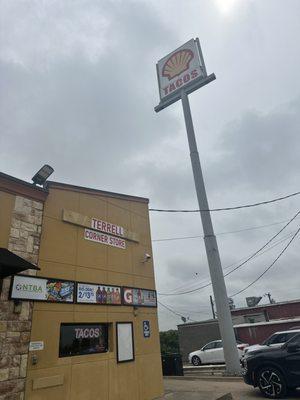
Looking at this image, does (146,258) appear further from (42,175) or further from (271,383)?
(271,383)

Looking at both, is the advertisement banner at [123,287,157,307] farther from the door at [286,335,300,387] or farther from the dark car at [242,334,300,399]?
the door at [286,335,300,387]

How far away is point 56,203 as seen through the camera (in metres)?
9.79

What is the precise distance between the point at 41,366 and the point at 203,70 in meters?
17.3

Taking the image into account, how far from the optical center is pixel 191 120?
17.4 m

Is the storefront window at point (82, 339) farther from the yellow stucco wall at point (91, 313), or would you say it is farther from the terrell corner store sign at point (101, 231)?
the terrell corner store sign at point (101, 231)

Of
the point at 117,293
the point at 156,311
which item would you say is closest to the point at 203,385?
the point at 156,311

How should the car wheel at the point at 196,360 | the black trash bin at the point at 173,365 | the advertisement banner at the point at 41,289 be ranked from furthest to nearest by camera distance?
the car wheel at the point at 196,360
the black trash bin at the point at 173,365
the advertisement banner at the point at 41,289

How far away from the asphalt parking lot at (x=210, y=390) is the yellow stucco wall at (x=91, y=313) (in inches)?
31.3

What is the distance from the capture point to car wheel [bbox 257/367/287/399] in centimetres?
887

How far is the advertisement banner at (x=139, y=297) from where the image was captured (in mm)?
10796

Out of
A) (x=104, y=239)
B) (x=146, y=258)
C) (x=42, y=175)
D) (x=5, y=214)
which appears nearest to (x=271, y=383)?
(x=146, y=258)

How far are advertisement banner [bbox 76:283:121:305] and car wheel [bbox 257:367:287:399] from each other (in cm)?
459

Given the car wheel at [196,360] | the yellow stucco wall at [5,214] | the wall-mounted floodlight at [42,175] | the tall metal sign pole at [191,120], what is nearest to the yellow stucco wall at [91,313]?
the wall-mounted floodlight at [42,175]

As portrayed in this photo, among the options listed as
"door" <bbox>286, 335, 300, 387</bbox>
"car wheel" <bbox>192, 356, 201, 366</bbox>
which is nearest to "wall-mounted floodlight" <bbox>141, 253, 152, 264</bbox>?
"door" <bbox>286, 335, 300, 387</bbox>
